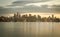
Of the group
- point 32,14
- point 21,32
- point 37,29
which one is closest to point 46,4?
point 32,14

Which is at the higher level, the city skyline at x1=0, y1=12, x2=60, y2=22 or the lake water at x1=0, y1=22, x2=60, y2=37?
the city skyline at x1=0, y1=12, x2=60, y2=22

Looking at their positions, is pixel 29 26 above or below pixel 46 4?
below

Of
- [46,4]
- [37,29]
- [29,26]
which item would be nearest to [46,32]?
[37,29]

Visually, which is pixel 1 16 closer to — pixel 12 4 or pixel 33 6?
pixel 12 4

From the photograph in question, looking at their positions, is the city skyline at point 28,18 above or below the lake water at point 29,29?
above

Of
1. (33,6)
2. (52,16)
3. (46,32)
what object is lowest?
(46,32)

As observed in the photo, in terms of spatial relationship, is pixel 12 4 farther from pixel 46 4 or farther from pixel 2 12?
pixel 46 4

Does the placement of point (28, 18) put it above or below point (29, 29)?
above
